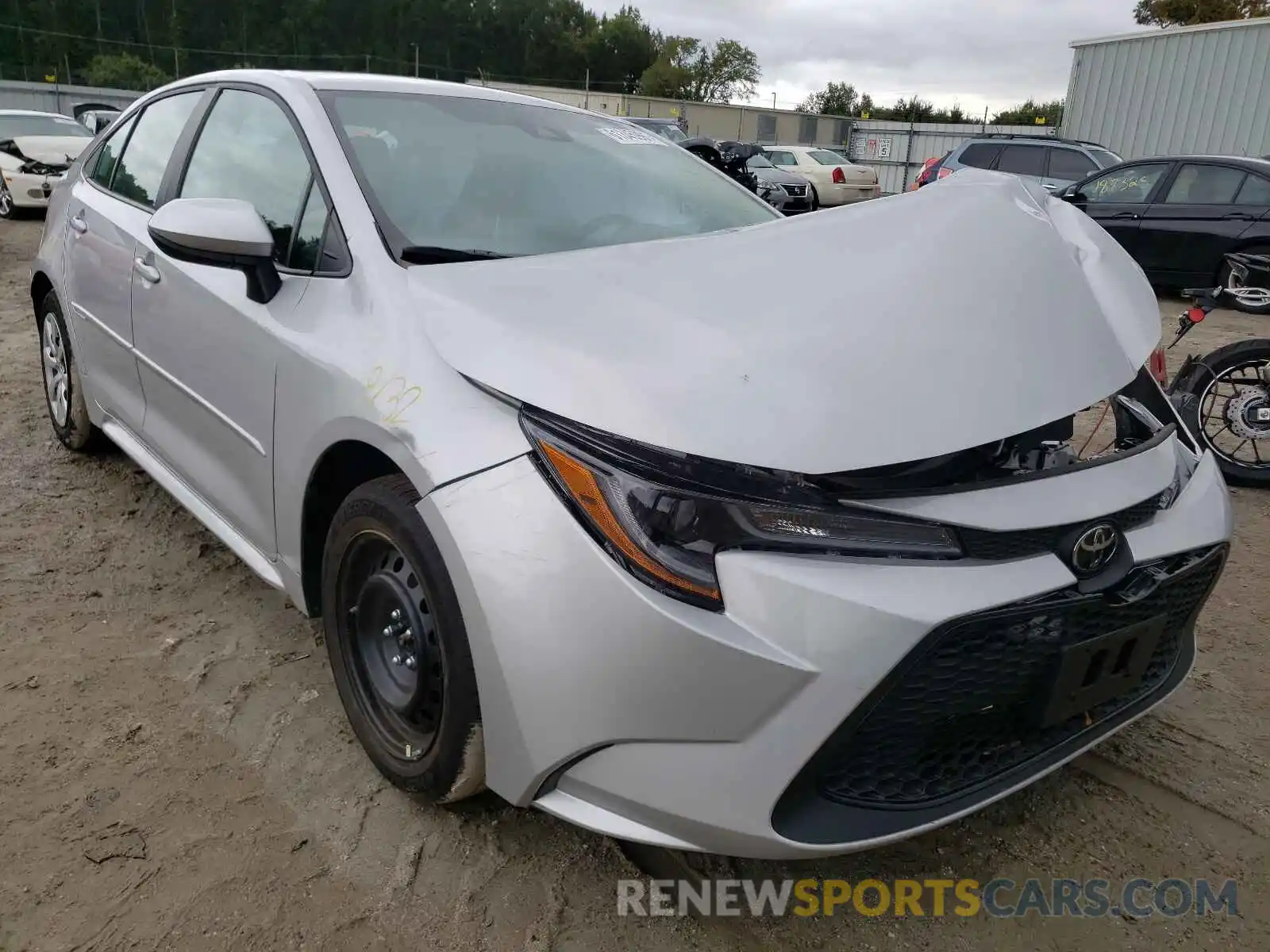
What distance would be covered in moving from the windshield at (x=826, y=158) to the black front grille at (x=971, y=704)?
19.9 meters

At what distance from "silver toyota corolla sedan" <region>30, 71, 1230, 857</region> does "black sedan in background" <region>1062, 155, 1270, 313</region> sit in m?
8.40

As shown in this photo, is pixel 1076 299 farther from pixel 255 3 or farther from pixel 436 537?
pixel 255 3

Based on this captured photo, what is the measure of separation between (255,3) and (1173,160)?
7114cm

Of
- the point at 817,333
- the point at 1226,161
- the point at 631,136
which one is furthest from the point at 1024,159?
the point at 817,333

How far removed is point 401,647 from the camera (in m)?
2.00

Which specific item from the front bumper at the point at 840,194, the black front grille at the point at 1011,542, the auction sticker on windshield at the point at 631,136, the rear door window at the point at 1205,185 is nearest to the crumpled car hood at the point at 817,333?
the black front grille at the point at 1011,542

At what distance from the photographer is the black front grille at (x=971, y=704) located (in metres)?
1.46

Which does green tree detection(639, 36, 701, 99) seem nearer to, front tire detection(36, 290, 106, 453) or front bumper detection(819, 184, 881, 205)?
front bumper detection(819, 184, 881, 205)

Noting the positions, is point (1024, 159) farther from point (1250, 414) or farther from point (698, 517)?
point (698, 517)

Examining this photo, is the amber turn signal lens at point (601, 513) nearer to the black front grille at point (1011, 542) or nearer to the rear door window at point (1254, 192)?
the black front grille at point (1011, 542)

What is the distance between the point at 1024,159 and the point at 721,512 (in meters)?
12.9

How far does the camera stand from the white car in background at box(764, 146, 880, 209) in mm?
19047

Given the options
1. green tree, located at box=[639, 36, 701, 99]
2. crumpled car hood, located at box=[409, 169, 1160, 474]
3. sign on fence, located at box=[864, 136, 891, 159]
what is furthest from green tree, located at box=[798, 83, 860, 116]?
crumpled car hood, located at box=[409, 169, 1160, 474]

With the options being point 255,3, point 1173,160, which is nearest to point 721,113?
point 1173,160
